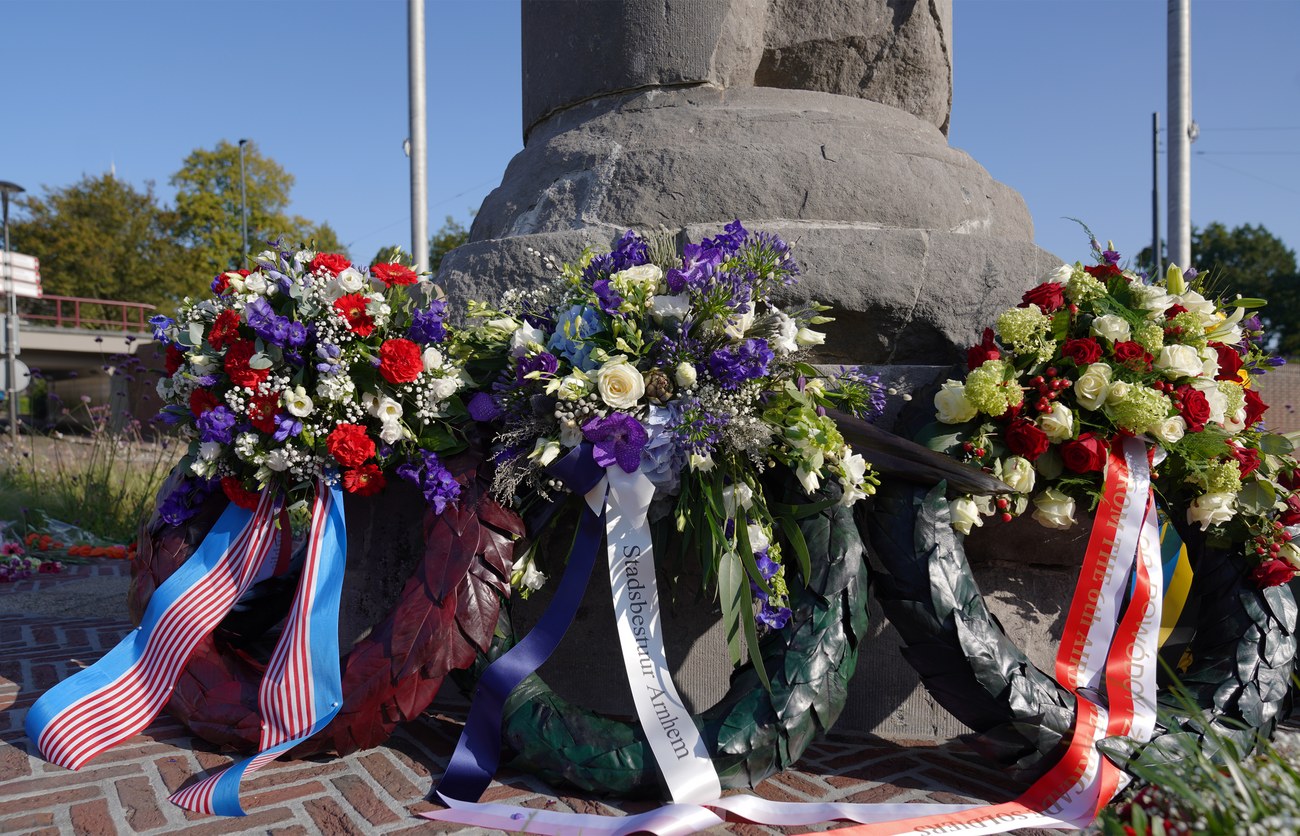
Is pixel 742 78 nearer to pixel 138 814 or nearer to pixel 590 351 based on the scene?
pixel 590 351

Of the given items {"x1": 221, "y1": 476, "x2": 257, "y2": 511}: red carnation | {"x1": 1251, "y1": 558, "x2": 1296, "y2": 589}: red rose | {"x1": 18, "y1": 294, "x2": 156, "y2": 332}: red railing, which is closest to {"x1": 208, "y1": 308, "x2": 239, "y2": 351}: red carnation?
{"x1": 221, "y1": 476, "x2": 257, "y2": 511}: red carnation

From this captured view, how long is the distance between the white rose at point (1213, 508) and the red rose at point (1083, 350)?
0.63m

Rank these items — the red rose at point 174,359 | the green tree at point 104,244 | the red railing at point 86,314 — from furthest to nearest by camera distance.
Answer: the green tree at point 104,244, the red railing at point 86,314, the red rose at point 174,359

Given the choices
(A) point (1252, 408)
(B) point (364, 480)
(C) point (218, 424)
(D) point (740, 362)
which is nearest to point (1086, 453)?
(A) point (1252, 408)

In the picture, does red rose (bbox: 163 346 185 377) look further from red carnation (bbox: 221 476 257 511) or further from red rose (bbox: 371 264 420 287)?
red rose (bbox: 371 264 420 287)

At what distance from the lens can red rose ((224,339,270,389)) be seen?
9.51 ft

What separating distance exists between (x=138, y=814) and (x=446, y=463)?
4.25 ft

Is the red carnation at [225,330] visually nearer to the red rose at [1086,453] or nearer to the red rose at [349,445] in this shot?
the red rose at [349,445]

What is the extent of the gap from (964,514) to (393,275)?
82.5 inches

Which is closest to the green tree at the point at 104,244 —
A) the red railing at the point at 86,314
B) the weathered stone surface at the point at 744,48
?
the red railing at the point at 86,314

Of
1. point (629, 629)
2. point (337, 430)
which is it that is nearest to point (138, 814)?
point (337, 430)

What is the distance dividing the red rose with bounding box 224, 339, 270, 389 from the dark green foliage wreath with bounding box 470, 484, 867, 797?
1.15 meters

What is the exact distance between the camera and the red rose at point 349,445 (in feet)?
9.40

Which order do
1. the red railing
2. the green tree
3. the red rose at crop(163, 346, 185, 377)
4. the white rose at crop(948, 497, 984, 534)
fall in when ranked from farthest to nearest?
the green tree
the red railing
the red rose at crop(163, 346, 185, 377)
the white rose at crop(948, 497, 984, 534)
